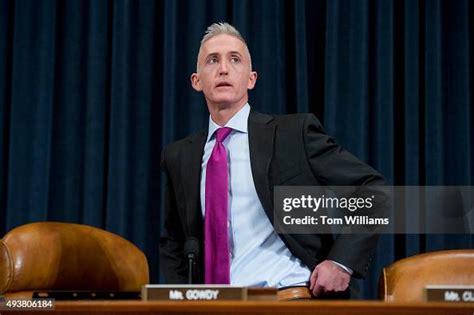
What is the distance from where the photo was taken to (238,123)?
224 centimetres

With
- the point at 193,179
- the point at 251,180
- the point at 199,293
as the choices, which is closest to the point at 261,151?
the point at 251,180

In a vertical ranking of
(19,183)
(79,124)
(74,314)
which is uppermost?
(79,124)

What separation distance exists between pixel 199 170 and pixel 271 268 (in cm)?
35

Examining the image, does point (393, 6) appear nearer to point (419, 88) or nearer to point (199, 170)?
point (419, 88)

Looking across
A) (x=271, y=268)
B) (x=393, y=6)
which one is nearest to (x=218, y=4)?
(x=393, y=6)

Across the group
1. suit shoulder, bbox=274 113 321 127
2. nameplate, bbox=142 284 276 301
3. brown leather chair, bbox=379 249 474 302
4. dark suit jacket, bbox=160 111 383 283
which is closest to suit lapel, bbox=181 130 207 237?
dark suit jacket, bbox=160 111 383 283

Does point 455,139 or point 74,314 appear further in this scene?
point 455,139

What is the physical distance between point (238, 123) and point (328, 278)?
527 mm

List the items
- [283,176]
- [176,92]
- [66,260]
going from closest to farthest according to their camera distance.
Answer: [66,260]
[283,176]
[176,92]

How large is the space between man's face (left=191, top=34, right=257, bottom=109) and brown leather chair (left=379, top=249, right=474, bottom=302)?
0.66 meters

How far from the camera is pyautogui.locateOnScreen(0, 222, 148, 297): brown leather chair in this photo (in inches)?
74.0

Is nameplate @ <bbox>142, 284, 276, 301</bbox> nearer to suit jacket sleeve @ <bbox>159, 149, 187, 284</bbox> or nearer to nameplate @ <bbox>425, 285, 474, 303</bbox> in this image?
nameplate @ <bbox>425, 285, 474, 303</bbox>

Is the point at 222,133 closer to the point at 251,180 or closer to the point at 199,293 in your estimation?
the point at 251,180

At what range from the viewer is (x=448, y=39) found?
9.61 ft
